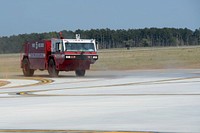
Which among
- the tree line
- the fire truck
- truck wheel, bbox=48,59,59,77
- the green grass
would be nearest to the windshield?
the fire truck

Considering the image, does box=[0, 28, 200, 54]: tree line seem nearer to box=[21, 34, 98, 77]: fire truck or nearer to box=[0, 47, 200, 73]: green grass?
box=[0, 47, 200, 73]: green grass

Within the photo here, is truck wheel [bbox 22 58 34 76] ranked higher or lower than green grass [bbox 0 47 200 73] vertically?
higher

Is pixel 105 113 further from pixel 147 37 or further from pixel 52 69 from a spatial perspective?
pixel 147 37

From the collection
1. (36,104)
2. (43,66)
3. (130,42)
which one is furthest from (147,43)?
(36,104)

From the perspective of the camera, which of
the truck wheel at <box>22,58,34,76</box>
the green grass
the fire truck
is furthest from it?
the green grass

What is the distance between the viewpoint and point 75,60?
39.9 m

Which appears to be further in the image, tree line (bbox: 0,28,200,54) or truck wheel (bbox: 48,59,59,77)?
tree line (bbox: 0,28,200,54)

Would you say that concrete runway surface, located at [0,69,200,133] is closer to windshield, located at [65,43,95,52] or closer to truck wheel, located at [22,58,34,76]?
windshield, located at [65,43,95,52]

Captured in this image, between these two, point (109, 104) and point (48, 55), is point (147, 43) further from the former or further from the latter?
point (109, 104)

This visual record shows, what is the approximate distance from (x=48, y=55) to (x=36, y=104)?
2375 cm

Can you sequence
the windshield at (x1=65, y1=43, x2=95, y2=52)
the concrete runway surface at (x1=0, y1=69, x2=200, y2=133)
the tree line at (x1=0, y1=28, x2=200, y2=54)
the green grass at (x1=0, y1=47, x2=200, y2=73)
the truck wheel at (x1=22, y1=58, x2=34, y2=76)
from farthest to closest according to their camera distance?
1. the tree line at (x1=0, y1=28, x2=200, y2=54)
2. the green grass at (x1=0, y1=47, x2=200, y2=73)
3. the truck wheel at (x1=22, y1=58, x2=34, y2=76)
4. the windshield at (x1=65, y1=43, x2=95, y2=52)
5. the concrete runway surface at (x1=0, y1=69, x2=200, y2=133)

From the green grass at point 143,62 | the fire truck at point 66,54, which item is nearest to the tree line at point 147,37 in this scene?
the green grass at point 143,62

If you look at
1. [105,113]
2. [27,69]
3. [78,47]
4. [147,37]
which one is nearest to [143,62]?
[27,69]

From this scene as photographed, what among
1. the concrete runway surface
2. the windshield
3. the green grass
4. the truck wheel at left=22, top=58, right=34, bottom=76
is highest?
the windshield
